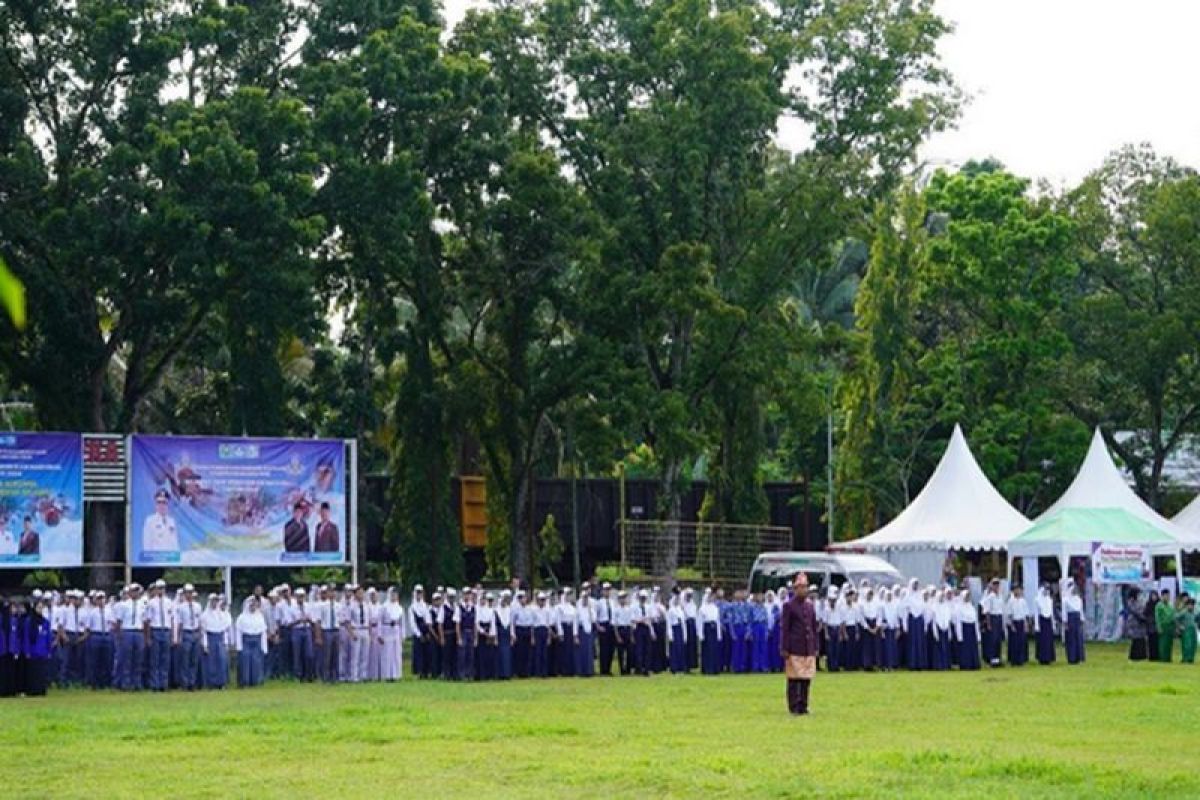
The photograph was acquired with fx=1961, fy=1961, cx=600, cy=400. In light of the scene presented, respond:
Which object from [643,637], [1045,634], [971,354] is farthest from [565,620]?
[971,354]

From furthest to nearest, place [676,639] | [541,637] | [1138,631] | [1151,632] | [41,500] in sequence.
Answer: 1. [1138,631]
2. [1151,632]
3. [676,639]
4. [541,637]
5. [41,500]

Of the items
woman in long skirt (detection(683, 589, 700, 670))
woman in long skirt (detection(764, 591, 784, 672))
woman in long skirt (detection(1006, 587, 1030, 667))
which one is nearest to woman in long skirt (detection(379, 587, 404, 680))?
woman in long skirt (detection(683, 589, 700, 670))

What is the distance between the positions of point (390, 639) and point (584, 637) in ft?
9.82

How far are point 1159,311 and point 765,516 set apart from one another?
1106 centimetres

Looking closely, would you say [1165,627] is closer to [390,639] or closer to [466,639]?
[466,639]

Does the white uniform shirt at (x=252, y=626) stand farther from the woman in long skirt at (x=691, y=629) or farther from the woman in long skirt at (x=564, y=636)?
the woman in long skirt at (x=691, y=629)

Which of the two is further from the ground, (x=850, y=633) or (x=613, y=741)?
(x=850, y=633)

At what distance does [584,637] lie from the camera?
2986cm

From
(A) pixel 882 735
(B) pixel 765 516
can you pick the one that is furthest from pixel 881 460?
(A) pixel 882 735

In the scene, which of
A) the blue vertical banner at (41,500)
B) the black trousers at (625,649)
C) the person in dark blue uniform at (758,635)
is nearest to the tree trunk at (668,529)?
the person in dark blue uniform at (758,635)

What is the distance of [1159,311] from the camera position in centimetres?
4650

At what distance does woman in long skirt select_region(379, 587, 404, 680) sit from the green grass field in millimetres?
1852

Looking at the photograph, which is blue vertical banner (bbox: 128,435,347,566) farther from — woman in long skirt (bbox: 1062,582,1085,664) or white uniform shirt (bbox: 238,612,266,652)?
woman in long skirt (bbox: 1062,582,1085,664)

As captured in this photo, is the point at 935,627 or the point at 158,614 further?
the point at 935,627
